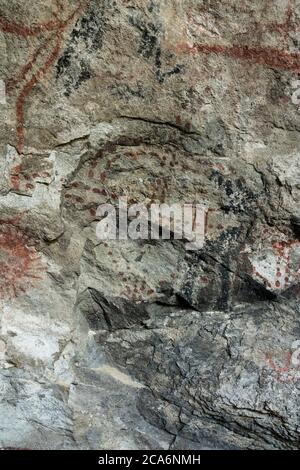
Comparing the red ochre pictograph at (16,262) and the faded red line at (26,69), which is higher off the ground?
the faded red line at (26,69)

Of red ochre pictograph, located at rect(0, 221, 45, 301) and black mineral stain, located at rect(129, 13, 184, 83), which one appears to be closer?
black mineral stain, located at rect(129, 13, 184, 83)

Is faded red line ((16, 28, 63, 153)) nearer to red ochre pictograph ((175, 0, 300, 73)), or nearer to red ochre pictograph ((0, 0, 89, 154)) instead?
red ochre pictograph ((0, 0, 89, 154))

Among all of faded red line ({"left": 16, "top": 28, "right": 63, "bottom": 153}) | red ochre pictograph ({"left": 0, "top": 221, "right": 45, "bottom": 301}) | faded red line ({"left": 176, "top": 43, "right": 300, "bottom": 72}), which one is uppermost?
faded red line ({"left": 176, "top": 43, "right": 300, "bottom": 72})

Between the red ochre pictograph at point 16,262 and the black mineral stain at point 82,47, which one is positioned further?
the red ochre pictograph at point 16,262

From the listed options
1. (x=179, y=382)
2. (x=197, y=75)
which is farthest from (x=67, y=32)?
(x=179, y=382)

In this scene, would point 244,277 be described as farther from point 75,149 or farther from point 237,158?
point 75,149

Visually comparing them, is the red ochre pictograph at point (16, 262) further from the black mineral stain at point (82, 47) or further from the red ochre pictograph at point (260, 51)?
the red ochre pictograph at point (260, 51)

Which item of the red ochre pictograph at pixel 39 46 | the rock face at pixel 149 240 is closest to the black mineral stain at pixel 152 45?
the rock face at pixel 149 240

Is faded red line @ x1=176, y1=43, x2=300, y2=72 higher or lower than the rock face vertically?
higher

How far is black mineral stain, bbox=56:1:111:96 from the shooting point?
1564 millimetres

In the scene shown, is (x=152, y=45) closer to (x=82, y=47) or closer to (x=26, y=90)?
(x=82, y=47)

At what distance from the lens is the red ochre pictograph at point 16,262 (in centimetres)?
172

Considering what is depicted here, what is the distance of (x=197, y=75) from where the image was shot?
62.9 inches

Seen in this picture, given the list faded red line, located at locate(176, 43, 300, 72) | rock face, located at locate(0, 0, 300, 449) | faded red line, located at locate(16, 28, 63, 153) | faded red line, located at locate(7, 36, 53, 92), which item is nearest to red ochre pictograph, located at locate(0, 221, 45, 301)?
rock face, located at locate(0, 0, 300, 449)
